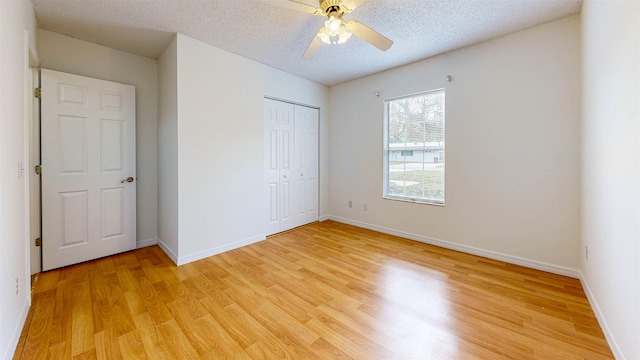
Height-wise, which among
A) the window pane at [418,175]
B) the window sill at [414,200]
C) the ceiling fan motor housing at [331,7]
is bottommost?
the window sill at [414,200]

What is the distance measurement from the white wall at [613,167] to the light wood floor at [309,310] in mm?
288

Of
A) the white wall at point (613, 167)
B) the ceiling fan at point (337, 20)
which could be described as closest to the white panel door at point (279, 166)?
the ceiling fan at point (337, 20)

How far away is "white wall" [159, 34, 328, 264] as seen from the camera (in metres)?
2.75

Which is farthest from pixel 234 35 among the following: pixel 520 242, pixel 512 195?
pixel 520 242

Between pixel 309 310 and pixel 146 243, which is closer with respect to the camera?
pixel 309 310

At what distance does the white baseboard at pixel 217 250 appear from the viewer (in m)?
2.74

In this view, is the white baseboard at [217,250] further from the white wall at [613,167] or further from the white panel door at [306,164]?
the white wall at [613,167]

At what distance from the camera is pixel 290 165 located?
13.3 ft

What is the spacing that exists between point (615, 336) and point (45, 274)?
463 cm

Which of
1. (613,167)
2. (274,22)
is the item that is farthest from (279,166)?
(613,167)

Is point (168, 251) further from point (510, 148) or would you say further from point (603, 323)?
point (510, 148)

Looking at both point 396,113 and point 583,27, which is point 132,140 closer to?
point 396,113

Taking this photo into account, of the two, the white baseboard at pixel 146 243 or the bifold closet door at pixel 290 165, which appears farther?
the bifold closet door at pixel 290 165

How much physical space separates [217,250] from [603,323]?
11.4 ft
